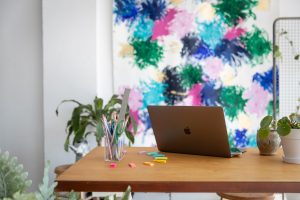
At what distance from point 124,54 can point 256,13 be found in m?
1.33

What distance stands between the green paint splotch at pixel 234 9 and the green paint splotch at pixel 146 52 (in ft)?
2.27

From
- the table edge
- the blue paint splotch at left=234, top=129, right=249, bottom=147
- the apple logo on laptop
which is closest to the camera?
the table edge

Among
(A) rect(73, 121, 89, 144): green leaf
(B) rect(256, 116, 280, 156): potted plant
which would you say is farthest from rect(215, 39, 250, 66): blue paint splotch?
(B) rect(256, 116, 280, 156): potted plant

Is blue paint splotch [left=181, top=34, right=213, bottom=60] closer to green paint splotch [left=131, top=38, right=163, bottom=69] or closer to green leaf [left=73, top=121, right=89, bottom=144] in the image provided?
green paint splotch [left=131, top=38, right=163, bottom=69]

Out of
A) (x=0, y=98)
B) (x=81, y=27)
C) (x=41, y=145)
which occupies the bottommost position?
(x=41, y=145)

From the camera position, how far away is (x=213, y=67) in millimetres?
3311

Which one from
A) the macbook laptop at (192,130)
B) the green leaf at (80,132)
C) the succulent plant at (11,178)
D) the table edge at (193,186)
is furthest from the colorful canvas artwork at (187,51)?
the succulent plant at (11,178)

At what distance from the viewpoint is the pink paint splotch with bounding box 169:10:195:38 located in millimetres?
3283

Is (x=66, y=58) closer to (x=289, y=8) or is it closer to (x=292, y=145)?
(x=289, y=8)

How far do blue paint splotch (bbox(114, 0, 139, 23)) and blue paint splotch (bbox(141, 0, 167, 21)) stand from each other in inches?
3.1

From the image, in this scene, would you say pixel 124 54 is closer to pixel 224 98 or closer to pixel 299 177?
pixel 224 98

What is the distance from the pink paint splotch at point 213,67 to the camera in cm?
330

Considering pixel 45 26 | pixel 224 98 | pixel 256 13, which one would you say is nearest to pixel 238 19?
pixel 256 13

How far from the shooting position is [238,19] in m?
3.29
